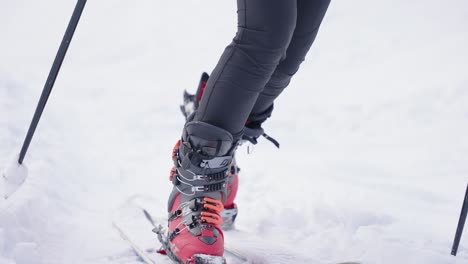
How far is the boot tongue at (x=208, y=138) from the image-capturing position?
3.65ft

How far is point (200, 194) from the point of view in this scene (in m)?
1.17

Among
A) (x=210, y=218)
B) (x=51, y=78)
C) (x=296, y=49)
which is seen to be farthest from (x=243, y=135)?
(x=51, y=78)

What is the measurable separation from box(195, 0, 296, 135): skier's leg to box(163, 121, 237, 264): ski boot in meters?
0.05

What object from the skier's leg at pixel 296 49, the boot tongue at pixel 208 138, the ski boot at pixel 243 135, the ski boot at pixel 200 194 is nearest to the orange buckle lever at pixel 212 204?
the ski boot at pixel 200 194

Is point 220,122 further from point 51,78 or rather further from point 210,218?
point 51,78

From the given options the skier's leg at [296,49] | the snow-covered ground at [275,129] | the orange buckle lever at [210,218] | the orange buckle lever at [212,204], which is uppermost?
the skier's leg at [296,49]

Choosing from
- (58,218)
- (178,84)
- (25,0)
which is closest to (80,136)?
(58,218)

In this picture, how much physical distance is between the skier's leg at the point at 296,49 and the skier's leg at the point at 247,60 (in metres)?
0.32

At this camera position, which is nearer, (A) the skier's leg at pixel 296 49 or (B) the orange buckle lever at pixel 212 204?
(B) the orange buckle lever at pixel 212 204

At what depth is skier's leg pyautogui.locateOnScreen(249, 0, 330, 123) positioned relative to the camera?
4.56 ft

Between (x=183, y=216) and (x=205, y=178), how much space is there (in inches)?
5.1

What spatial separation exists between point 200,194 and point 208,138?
0.17m

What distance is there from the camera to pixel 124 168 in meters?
2.75

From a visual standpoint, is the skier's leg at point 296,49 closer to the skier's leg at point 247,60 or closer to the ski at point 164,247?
the skier's leg at point 247,60
